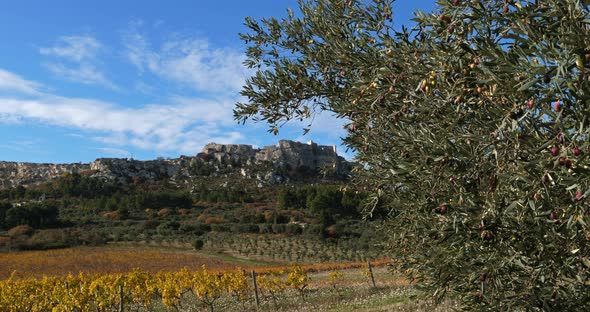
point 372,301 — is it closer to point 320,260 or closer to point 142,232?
point 320,260

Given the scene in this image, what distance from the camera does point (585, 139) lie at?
2924 mm

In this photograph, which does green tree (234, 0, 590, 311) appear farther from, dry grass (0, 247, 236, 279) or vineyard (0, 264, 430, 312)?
dry grass (0, 247, 236, 279)

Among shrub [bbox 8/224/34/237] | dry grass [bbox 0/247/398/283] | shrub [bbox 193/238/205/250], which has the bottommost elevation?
dry grass [bbox 0/247/398/283]

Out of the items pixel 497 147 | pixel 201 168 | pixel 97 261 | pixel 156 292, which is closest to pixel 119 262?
pixel 97 261

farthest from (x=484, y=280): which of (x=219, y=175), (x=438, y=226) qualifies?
(x=219, y=175)

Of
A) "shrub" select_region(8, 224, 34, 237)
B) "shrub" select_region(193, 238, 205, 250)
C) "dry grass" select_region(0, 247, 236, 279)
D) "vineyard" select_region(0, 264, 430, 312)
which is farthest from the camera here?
"shrub" select_region(8, 224, 34, 237)

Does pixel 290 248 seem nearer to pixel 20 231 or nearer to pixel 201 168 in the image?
pixel 20 231

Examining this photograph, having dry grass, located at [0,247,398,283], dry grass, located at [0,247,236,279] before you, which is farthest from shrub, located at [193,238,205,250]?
dry grass, located at [0,247,236,279]

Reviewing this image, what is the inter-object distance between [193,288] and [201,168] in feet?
338

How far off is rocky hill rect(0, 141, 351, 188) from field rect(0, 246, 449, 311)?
220ft

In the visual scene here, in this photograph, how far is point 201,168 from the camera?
421 feet

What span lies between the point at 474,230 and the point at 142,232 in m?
70.2

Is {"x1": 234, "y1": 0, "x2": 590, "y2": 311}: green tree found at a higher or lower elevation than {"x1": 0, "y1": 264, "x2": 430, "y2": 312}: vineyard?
higher

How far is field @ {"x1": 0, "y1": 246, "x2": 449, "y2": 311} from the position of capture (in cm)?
1816
